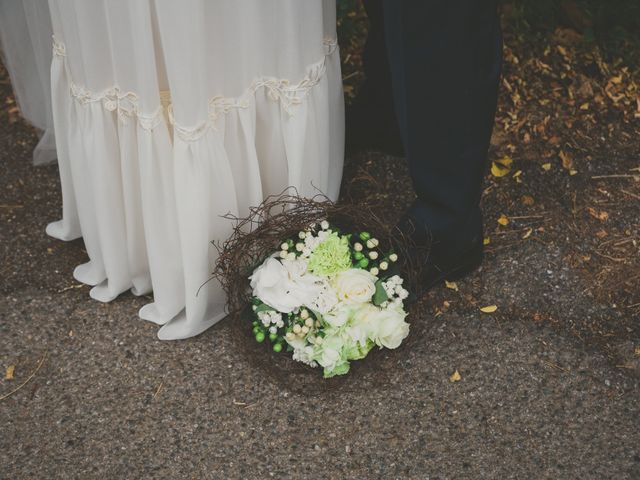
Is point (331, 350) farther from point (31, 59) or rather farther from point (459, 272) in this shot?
point (31, 59)

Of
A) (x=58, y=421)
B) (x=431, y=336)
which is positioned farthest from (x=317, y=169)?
(x=58, y=421)

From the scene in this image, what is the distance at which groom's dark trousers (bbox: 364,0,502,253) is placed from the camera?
160cm

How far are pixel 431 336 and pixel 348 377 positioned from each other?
270 mm

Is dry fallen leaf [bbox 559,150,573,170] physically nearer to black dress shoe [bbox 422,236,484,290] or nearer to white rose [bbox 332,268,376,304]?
black dress shoe [bbox 422,236,484,290]

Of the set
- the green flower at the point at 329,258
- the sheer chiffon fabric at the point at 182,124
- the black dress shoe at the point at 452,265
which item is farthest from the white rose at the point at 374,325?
the sheer chiffon fabric at the point at 182,124

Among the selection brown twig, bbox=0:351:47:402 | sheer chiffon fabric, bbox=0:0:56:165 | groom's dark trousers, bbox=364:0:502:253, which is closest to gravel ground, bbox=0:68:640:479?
brown twig, bbox=0:351:47:402

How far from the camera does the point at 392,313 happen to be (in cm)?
190

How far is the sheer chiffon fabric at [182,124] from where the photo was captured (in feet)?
5.42

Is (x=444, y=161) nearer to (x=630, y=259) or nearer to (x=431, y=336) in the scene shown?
(x=431, y=336)

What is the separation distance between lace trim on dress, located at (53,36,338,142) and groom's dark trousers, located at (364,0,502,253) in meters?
0.22

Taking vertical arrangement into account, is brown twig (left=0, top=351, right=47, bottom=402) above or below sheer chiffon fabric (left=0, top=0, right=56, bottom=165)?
below

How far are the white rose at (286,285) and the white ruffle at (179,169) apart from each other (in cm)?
17

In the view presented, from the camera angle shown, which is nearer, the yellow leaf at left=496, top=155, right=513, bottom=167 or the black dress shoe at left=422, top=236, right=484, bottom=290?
the black dress shoe at left=422, top=236, right=484, bottom=290

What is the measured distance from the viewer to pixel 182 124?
1716mm
